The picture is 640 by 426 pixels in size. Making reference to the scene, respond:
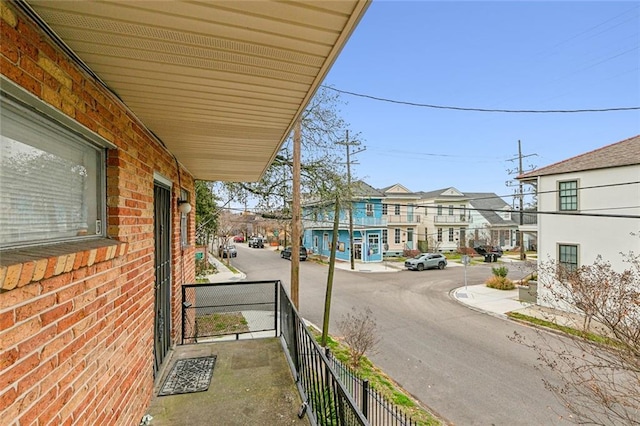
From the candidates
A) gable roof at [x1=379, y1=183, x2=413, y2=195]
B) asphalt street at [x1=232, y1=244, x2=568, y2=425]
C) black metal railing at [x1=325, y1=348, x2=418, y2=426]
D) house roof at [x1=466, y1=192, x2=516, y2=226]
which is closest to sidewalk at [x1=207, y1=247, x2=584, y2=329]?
asphalt street at [x1=232, y1=244, x2=568, y2=425]

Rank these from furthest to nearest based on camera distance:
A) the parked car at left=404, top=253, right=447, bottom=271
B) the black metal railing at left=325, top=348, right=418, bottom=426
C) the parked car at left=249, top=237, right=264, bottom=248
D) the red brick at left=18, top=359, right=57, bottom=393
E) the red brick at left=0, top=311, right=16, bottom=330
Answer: the parked car at left=249, top=237, right=264, bottom=248
the parked car at left=404, top=253, right=447, bottom=271
the black metal railing at left=325, top=348, right=418, bottom=426
the red brick at left=18, top=359, right=57, bottom=393
the red brick at left=0, top=311, right=16, bottom=330

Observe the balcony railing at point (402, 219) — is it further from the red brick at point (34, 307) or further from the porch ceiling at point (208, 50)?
the red brick at point (34, 307)

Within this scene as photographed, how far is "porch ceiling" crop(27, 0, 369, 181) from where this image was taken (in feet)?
3.86

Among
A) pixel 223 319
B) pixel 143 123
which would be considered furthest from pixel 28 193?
pixel 223 319

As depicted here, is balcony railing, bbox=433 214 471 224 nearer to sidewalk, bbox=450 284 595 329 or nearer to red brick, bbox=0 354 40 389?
sidewalk, bbox=450 284 595 329

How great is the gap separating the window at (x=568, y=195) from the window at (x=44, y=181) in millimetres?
13090

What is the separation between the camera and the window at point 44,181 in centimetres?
124

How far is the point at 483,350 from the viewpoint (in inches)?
291

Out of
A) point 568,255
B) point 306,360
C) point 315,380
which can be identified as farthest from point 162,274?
point 568,255

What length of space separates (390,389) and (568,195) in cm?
968

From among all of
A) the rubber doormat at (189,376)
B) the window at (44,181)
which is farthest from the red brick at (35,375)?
the rubber doormat at (189,376)

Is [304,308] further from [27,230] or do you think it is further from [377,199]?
[377,199]

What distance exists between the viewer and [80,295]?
1.57 meters

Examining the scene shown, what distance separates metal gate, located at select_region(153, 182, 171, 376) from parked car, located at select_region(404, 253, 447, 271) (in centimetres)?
1740
